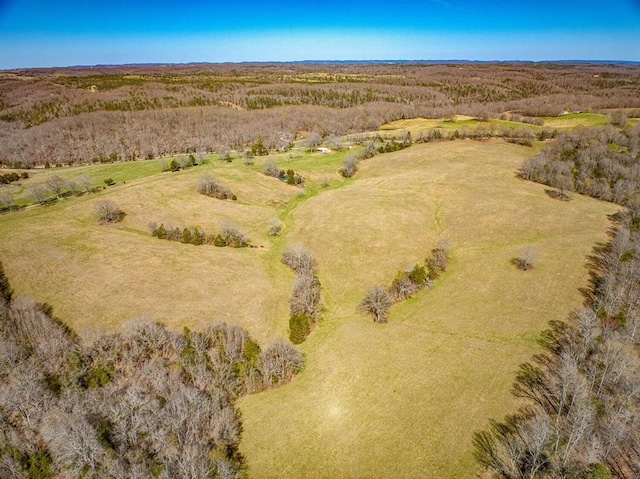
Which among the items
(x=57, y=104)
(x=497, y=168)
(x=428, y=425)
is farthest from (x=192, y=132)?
(x=428, y=425)

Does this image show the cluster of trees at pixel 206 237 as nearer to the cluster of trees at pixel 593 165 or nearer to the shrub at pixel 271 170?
the shrub at pixel 271 170

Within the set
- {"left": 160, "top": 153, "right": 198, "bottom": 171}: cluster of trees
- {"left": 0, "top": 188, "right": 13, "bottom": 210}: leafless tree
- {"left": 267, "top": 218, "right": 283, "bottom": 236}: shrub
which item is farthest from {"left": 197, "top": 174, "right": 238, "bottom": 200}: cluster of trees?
{"left": 0, "top": 188, "right": 13, "bottom": 210}: leafless tree

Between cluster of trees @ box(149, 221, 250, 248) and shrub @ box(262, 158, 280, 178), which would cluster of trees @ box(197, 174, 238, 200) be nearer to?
shrub @ box(262, 158, 280, 178)

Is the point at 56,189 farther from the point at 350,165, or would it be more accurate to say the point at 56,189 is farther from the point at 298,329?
the point at 350,165

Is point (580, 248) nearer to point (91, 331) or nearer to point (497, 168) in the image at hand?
point (497, 168)

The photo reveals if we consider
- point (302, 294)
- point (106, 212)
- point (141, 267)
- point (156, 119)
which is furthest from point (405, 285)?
point (156, 119)
